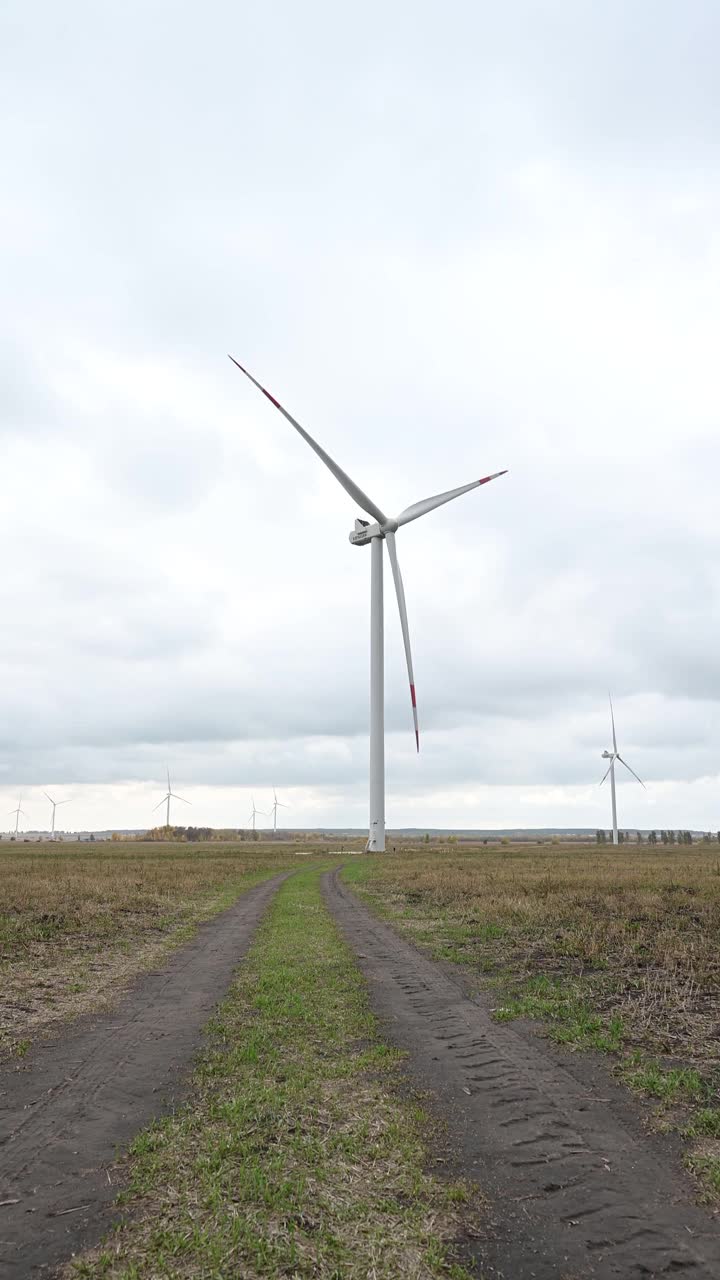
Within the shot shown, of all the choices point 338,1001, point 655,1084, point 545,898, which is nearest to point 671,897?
point 545,898

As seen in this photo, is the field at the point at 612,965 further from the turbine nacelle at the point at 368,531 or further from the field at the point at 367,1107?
the turbine nacelle at the point at 368,531

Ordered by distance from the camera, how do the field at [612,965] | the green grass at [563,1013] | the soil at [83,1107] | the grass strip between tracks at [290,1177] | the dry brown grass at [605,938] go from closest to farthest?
the grass strip between tracks at [290,1177]
the soil at [83,1107]
the field at [612,965]
the green grass at [563,1013]
the dry brown grass at [605,938]

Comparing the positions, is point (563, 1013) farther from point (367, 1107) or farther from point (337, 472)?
point (337, 472)

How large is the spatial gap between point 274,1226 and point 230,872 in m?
50.0

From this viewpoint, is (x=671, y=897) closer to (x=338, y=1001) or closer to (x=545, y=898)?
(x=545, y=898)

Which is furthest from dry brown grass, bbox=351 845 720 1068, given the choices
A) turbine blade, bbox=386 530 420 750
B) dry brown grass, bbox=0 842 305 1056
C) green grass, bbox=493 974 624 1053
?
turbine blade, bbox=386 530 420 750

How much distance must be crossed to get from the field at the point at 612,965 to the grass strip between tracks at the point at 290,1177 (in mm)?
2868

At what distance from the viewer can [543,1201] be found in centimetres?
716

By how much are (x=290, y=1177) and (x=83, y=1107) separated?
3.43 m

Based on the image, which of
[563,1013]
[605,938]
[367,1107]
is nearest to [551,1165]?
[367,1107]

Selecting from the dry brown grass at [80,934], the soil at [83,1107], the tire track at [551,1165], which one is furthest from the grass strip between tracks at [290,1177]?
the dry brown grass at [80,934]

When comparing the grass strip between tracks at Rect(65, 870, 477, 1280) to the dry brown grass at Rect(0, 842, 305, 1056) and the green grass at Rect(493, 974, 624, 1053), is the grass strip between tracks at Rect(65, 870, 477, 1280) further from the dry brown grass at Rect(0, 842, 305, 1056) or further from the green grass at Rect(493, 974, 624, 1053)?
the dry brown grass at Rect(0, 842, 305, 1056)

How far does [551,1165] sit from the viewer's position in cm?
789

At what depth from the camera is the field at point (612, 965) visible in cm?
1060
